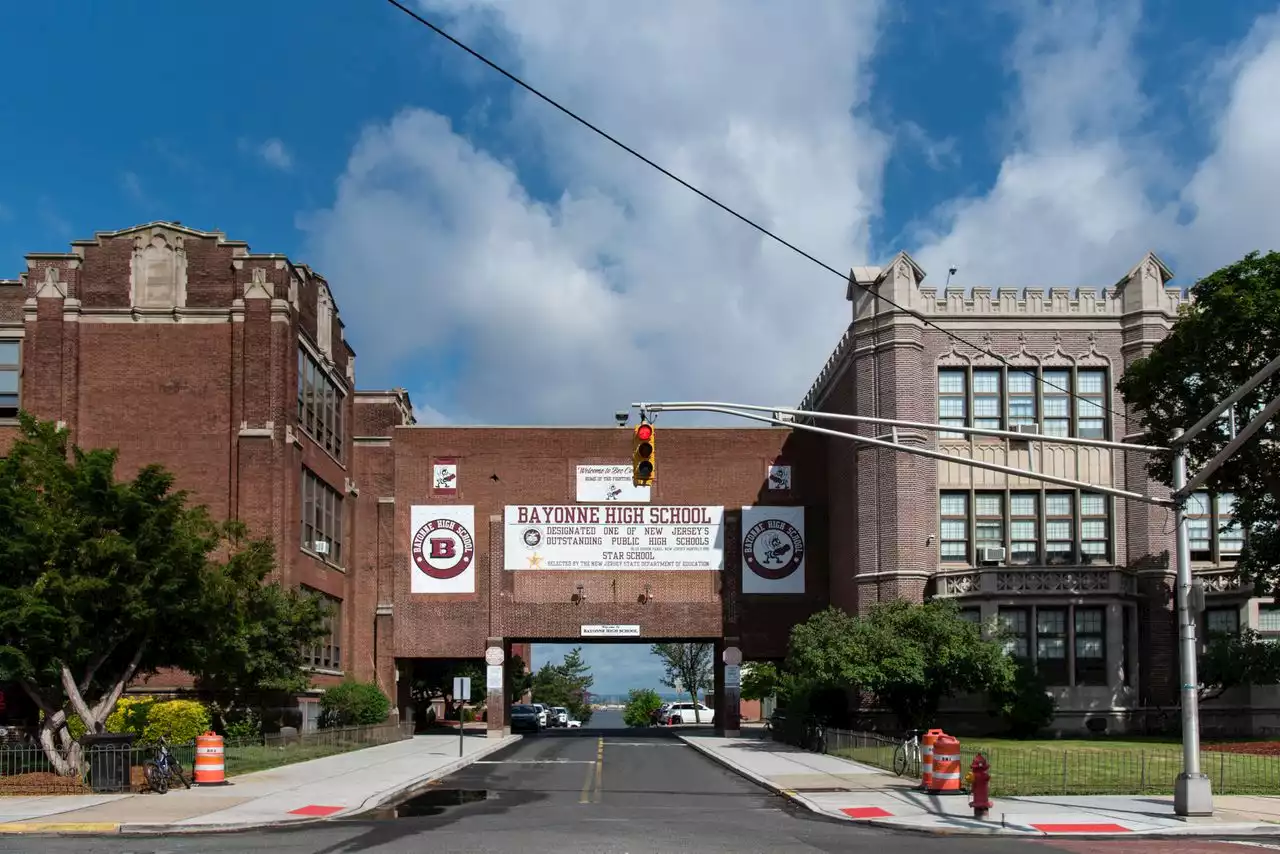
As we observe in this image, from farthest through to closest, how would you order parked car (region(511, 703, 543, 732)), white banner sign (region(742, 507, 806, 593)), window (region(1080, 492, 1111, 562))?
parked car (region(511, 703, 543, 732))
white banner sign (region(742, 507, 806, 593))
window (region(1080, 492, 1111, 562))

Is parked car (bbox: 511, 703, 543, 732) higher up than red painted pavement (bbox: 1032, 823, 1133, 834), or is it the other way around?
red painted pavement (bbox: 1032, 823, 1133, 834)

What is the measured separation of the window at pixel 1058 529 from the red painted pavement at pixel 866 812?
27.0 m

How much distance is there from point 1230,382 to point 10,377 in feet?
128

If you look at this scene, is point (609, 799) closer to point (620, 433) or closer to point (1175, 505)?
point (1175, 505)

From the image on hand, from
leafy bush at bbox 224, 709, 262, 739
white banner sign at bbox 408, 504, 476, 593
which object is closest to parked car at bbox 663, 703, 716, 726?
white banner sign at bbox 408, 504, 476, 593

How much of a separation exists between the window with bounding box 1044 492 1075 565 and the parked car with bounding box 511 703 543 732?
31.4 meters

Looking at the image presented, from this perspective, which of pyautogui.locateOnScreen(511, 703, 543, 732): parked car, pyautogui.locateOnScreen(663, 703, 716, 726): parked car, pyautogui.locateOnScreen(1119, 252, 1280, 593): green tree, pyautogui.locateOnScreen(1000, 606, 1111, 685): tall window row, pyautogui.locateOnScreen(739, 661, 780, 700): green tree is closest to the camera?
pyautogui.locateOnScreen(1119, 252, 1280, 593): green tree

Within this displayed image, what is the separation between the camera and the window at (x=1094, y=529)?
48406 millimetres

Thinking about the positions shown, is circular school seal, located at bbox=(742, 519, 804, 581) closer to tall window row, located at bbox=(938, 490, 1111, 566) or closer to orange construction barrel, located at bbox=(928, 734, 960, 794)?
tall window row, located at bbox=(938, 490, 1111, 566)

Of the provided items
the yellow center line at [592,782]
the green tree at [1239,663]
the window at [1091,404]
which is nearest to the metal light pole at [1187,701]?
the yellow center line at [592,782]

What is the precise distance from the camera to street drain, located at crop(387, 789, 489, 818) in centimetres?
2369

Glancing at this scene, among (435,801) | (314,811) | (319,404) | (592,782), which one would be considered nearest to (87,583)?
(314,811)

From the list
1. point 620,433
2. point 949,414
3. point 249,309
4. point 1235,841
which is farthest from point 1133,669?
point 249,309

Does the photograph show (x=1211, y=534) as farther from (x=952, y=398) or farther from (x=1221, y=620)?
(x=952, y=398)
